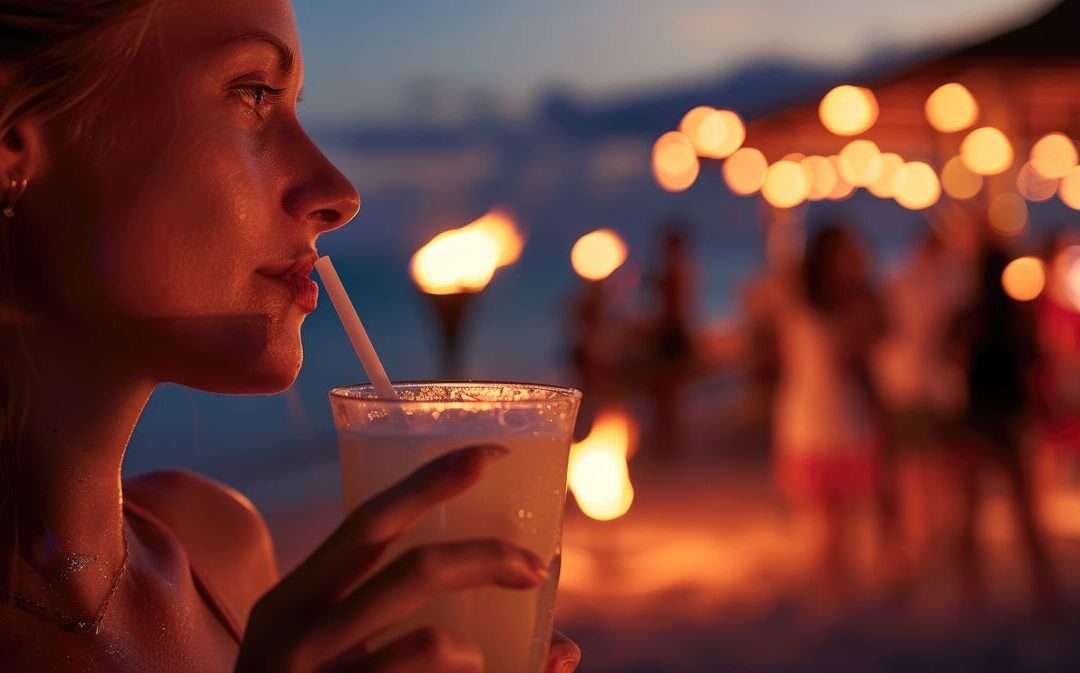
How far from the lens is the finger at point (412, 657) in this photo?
0.93m

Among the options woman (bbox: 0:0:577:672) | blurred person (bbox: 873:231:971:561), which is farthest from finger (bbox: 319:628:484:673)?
blurred person (bbox: 873:231:971:561)

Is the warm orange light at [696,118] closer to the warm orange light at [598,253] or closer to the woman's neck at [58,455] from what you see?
the warm orange light at [598,253]

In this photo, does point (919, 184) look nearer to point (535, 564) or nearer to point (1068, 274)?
point (1068, 274)

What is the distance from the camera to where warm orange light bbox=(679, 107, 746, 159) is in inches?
444

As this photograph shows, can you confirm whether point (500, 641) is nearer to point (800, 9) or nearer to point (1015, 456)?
point (1015, 456)

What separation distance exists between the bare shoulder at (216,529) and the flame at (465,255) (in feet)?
1.98

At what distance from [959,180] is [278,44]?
11319 mm

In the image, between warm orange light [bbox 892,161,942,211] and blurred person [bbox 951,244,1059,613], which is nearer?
blurred person [bbox 951,244,1059,613]

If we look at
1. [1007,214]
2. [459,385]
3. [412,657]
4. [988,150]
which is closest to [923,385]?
[988,150]

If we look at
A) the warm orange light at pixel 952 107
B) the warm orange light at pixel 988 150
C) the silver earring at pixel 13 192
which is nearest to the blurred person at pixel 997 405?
the warm orange light at pixel 952 107

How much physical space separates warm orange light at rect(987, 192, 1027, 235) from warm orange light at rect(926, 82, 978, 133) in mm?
1097

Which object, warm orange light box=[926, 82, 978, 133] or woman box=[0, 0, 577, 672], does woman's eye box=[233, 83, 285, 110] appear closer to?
woman box=[0, 0, 577, 672]

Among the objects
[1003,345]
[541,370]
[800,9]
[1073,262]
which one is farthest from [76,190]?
[800,9]

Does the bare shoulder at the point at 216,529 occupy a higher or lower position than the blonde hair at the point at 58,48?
lower
